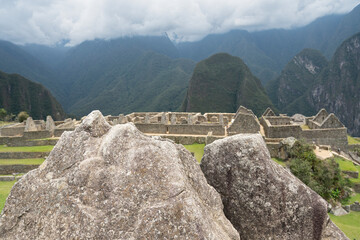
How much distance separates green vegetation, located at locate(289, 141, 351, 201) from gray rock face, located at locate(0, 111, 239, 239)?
39.4ft

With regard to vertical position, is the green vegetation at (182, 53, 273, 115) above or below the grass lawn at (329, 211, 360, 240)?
above

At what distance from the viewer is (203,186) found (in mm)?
4387

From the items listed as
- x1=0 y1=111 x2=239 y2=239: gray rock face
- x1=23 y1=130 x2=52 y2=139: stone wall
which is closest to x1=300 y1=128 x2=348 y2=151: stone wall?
x1=0 y1=111 x2=239 y2=239: gray rock face

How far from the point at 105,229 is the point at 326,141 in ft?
76.0

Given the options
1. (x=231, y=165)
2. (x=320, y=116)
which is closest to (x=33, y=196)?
(x=231, y=165)

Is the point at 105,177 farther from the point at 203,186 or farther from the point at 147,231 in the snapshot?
the point at 203,186

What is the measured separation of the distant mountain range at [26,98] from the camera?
466 ft

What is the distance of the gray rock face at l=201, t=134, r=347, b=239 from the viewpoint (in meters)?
4.82

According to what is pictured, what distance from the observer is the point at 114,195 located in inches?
144

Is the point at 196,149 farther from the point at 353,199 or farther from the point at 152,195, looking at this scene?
the point at 152,195

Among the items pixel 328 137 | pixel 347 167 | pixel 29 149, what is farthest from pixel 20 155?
pixel 328 137

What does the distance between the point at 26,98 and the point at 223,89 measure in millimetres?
136192

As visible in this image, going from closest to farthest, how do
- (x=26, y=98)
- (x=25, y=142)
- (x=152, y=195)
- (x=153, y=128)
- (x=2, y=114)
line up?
(x=152, y=195) → (x=25, y=142) → (x=153, y=128) → (x=2, y=114) → (x=26, y=98)

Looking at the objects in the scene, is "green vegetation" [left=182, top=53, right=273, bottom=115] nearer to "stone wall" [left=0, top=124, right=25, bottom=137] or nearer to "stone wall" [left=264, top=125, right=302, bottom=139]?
"stone wall" [left=0, top=124, right=25, bottom=137]
